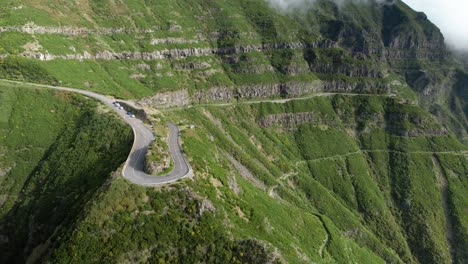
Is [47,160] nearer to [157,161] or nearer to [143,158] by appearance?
[143,158]

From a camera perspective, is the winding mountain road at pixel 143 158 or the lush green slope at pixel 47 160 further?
the lush green slope at pixel 47 160

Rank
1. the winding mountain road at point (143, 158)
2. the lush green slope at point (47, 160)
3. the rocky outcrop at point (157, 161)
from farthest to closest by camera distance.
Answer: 1. the lush green slope at point (47, 160)
2. the rocky outcrop at point (157, 161)
3. the winding mountain road at point (143, 158)

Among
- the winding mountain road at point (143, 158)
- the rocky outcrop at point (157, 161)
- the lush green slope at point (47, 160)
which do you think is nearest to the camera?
the winding mountain road at point (143, 158)

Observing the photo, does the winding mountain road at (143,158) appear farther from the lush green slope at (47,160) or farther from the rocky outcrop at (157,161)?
the lush green slope at (47,160)

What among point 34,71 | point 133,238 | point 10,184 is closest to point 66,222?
point 133,238

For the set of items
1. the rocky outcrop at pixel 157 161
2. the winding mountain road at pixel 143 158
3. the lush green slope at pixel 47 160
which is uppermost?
the rocky outcrop at pixel 157 161

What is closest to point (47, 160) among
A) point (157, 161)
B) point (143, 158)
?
point (143, 158)

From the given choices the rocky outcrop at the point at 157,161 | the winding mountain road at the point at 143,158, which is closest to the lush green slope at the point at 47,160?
the winding mountain road at the point at 143,158

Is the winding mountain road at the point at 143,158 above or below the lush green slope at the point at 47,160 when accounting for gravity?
above

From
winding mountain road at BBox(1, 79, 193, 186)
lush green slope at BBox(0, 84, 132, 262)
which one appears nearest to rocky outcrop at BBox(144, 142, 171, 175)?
winding mountain road at BBox(1, 79, 193, 186)

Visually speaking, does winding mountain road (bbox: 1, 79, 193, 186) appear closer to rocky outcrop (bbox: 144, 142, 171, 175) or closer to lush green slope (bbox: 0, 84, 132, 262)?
rocky outcrop (bbox: 144, 142, 171, 175)
